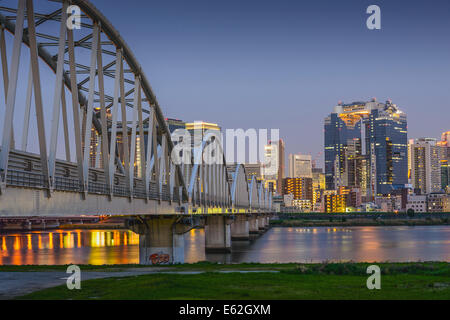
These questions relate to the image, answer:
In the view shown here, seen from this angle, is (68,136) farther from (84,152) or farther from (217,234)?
(217,234)

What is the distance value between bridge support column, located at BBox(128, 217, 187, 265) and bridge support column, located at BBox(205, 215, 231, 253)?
3273cm

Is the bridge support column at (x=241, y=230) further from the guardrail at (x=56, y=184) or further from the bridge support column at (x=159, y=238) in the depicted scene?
the guardrail at (x=56, y=184)

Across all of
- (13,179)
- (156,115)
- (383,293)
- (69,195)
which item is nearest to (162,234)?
(156,115)

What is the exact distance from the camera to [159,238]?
59531 mm

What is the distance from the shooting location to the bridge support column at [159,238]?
58.0 m

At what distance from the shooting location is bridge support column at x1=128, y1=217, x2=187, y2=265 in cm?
5797

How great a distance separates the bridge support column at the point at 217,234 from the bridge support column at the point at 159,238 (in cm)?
3273

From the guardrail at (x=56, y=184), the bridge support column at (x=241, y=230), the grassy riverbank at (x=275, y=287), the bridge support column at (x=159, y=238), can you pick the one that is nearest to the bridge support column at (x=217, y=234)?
the bridge support column at (x=241, y=230)

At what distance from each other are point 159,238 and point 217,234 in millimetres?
35386

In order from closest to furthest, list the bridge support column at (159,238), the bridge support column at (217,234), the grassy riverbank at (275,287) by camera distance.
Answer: the grassy riverbank at (275,287), the bridge support column at (159,238), the bridge support column at (217,234)

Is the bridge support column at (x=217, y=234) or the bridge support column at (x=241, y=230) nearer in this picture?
the bridge support column at (x=217, y=234)
